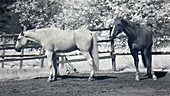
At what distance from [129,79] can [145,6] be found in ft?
40.2

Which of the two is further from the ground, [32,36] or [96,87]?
[32,36]

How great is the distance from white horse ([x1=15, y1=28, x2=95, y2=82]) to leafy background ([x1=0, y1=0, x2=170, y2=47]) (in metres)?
4.69

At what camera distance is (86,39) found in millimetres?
10578

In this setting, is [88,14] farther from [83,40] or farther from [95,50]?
[83,40]

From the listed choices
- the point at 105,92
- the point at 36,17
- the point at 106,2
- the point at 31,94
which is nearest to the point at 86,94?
the point at 105,92

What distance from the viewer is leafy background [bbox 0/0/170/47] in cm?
2234

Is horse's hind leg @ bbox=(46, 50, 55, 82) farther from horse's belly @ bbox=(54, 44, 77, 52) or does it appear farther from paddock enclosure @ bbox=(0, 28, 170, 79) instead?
paddock enclosure @ bbox=(0, 28, 170, 79)

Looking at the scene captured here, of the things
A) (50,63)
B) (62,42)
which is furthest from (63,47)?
(50,63)

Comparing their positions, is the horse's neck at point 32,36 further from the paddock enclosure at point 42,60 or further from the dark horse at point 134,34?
the dark horse at point 134,34

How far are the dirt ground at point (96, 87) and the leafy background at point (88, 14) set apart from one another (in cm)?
555

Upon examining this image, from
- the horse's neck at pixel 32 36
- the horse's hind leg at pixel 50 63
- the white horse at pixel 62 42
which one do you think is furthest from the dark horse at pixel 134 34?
the horse's neck at pixel 32 36

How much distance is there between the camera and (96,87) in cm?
917

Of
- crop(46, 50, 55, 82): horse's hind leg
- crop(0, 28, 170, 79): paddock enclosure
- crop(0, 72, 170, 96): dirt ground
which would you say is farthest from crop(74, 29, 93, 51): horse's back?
crop(0, 72, 170, 96): dirt ground

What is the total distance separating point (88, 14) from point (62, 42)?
612 inches
